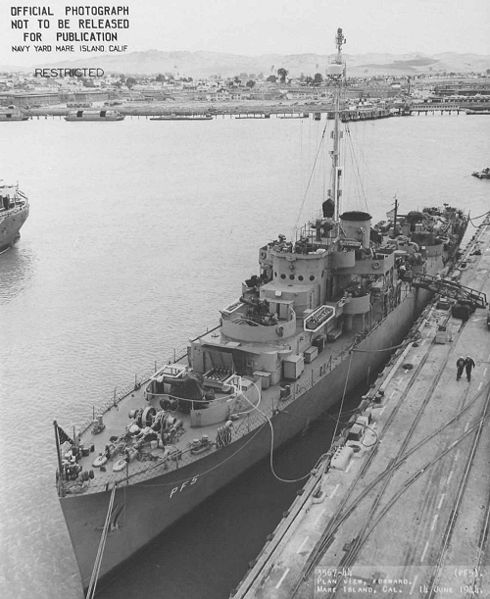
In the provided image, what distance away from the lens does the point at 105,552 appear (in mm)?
16734

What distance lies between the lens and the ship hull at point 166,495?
16.3 meters

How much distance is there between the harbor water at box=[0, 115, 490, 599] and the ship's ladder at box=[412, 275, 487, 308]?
35.7ft

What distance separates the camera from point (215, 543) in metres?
18.5

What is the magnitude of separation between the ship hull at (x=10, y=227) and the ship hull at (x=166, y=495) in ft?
109

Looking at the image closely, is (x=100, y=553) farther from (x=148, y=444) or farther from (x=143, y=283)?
(x=143, y=283)

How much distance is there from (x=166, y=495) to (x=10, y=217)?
124 ft

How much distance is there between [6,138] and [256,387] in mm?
117902

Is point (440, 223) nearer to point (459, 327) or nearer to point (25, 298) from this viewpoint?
point (459, 327)

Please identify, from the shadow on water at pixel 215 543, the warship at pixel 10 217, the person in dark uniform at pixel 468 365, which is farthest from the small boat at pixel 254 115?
the shadow on water at pixel 215 543

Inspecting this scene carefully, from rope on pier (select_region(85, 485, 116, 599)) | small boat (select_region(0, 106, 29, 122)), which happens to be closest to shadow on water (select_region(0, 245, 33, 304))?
rope on pier (select_region(85, 485, 116, 599))

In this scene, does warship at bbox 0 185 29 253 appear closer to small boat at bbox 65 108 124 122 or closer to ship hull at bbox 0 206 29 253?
ship hull at bbox 0 206 29 253

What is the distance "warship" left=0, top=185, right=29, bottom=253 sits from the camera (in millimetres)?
49375

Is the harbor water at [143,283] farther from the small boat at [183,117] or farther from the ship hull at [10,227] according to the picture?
the small boat at [183,117]

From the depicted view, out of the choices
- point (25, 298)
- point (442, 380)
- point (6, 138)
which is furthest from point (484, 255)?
point (6, 138)
